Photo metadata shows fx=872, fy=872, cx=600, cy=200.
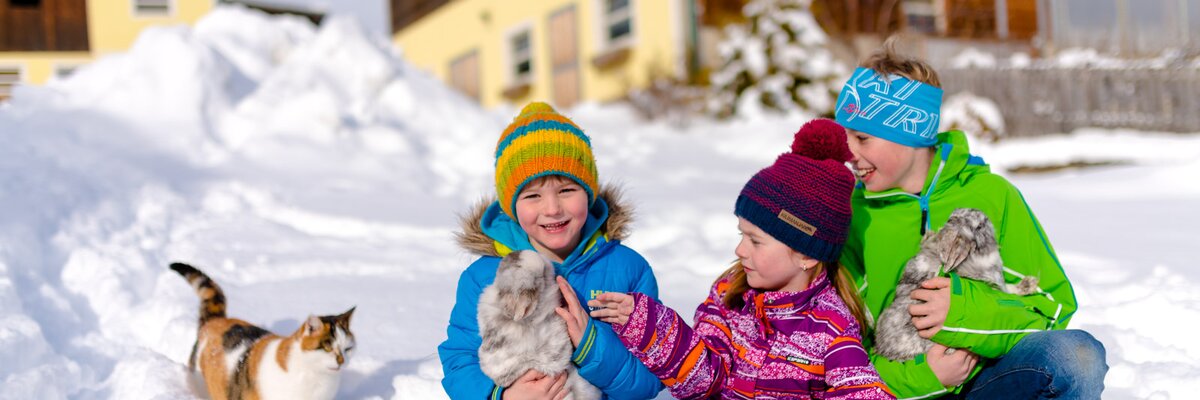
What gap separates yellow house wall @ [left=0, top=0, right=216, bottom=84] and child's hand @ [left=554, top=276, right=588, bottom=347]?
68.1 ft

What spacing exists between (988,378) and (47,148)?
19.4ft

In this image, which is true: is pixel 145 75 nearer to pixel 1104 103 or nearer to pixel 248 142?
pixel 248 142

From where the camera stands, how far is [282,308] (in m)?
4.04

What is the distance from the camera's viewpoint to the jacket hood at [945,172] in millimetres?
2672

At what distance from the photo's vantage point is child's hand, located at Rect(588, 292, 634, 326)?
7.63 ft

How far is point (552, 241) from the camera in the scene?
2.46 meters

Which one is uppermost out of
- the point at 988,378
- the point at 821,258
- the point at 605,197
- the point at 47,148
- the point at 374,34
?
the point at 374,34


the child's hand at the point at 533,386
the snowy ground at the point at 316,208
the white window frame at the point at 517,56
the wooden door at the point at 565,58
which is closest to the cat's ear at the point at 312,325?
the snowy ground at the point at 316,208

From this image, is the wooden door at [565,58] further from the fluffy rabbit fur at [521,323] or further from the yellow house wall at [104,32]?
the fluffy rabbit fur at [521,323]

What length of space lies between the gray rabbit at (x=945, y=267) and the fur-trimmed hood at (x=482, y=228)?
797 mm

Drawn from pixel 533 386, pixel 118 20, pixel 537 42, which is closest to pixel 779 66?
pixel 537 42

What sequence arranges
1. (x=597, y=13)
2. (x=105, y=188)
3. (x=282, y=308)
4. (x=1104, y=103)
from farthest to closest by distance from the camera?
(x=597, y=13)
(x=1104, y=103)
(x=105, y=188)
(x=282, y=308)

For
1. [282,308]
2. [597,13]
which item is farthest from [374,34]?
[282,308]

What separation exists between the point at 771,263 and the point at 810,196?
0.21m
